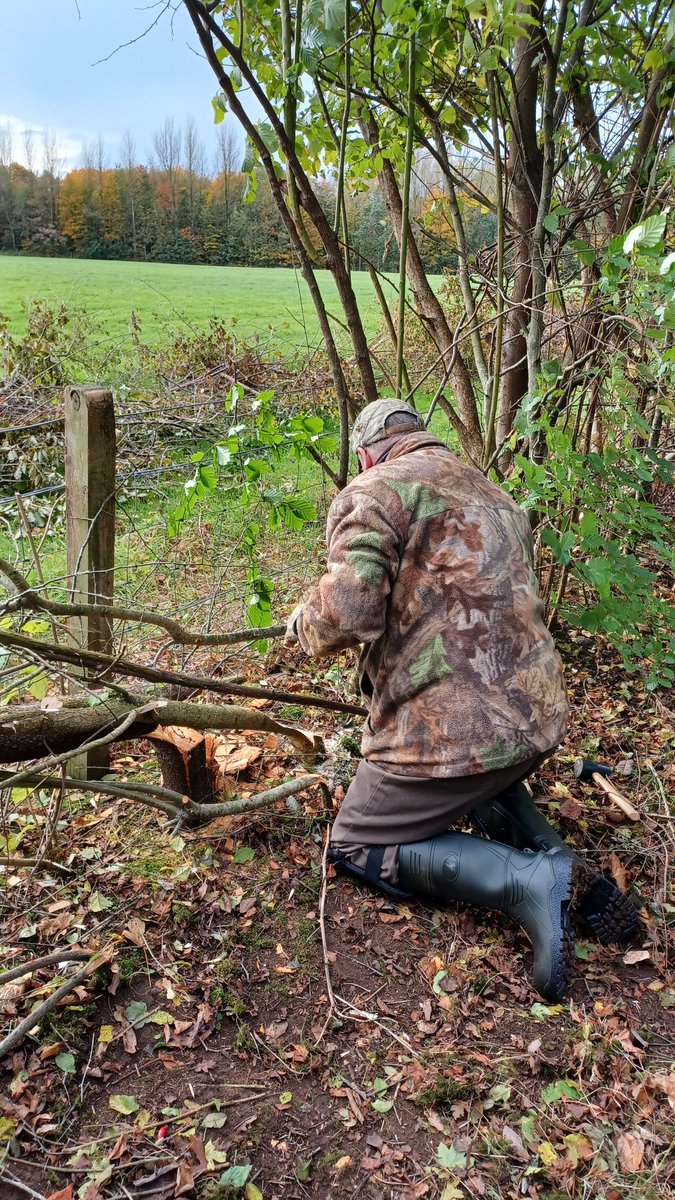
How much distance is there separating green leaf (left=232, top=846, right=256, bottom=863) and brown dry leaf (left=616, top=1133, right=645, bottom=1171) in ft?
4.50

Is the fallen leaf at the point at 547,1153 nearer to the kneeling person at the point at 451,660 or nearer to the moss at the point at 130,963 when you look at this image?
the kneeling person at the point at 451,660

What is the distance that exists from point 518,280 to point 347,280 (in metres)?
1.44

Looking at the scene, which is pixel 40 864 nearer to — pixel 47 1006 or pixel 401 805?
pixel 47 1006

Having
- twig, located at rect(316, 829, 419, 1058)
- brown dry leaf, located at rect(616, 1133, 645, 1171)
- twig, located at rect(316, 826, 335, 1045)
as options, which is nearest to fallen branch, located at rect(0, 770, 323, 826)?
twig, located at rect(316, 826, 335, 1045)

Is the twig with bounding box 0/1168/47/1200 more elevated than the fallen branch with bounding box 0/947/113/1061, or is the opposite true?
the fallen branch with bounding box 0/947/113/1061

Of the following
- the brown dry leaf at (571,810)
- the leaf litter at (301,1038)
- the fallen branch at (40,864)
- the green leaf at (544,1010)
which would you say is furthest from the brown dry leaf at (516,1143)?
the fallen branch at (40,864)

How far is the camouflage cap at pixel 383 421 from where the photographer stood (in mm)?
2578

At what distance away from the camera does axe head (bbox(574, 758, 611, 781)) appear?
331 cm

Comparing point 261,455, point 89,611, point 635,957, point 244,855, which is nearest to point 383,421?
point 261,455

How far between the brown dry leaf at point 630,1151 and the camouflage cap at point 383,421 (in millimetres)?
2079

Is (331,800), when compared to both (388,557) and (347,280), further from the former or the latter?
(347,280)

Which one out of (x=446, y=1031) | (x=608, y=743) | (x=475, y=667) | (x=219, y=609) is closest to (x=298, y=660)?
(x=219, y=609)

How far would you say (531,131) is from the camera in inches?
155

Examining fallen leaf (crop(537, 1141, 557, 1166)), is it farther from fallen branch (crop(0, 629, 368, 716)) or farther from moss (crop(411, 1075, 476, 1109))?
fallen branch (crop(0, 629, 368, 716))
